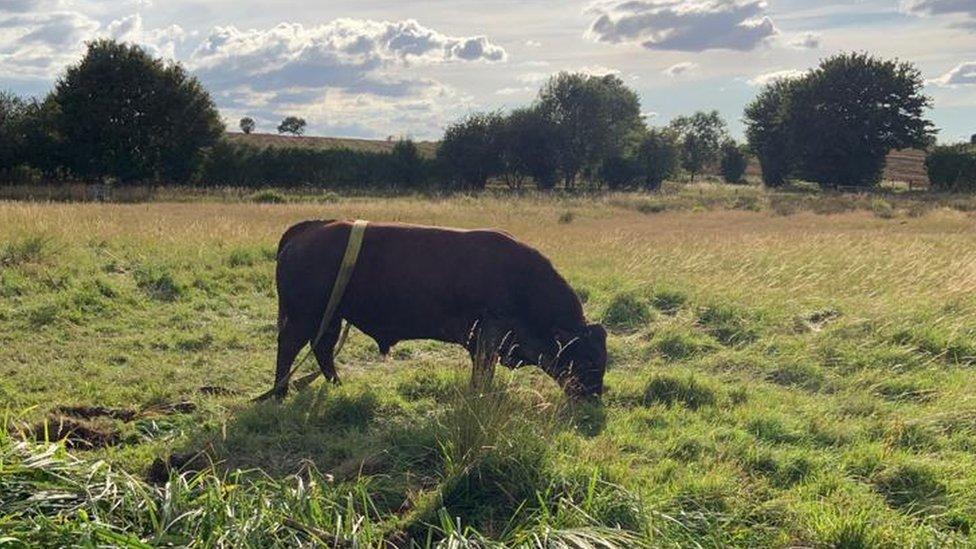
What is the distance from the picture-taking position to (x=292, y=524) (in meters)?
3.47

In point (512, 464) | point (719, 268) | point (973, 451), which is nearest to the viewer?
point (512, 464)

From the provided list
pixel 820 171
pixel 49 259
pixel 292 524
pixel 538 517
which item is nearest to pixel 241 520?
pixel 292 524

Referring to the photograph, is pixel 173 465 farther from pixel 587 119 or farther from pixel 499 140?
pixel 587 119

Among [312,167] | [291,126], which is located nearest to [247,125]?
[291,126]

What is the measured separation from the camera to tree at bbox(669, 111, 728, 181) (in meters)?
95.7

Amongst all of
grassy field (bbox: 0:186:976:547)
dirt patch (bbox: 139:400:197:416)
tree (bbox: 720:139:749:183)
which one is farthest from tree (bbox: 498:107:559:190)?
dirt patch (bbox: 139:400:197:416)

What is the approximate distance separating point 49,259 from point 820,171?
5793cm

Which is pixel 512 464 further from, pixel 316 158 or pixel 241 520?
pixel 316 158

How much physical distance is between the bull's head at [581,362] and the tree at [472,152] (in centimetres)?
4952

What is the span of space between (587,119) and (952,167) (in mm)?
26991

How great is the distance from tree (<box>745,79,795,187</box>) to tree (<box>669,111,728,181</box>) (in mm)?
19449

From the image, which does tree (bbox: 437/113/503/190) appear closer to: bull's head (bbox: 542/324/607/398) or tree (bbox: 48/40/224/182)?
tree (bbox: 48/40/224/182)

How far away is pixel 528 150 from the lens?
6031 centimetres

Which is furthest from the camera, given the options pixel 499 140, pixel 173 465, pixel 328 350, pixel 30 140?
pixel 499 140
